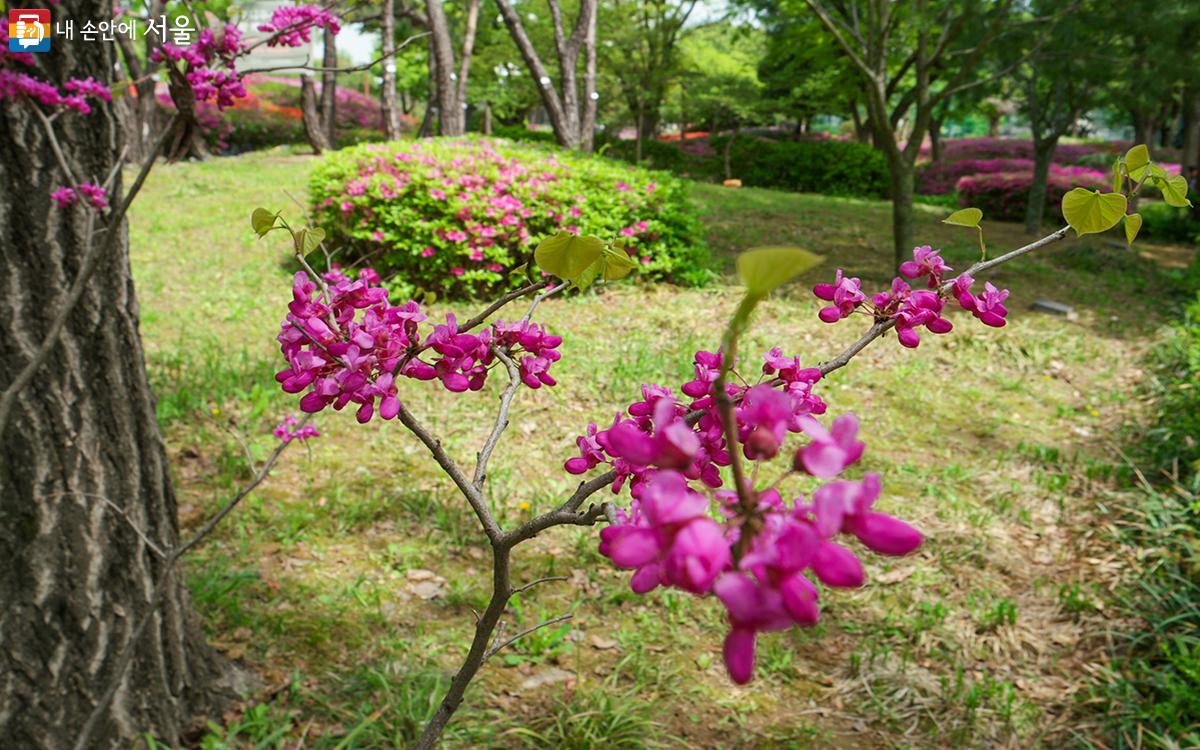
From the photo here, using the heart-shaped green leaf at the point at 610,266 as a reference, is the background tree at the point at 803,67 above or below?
above

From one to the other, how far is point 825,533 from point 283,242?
25.4ft

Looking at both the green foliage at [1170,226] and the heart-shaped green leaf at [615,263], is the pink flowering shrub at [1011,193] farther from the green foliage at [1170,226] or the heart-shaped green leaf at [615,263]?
the heart-shaped green leaf at [615,263]

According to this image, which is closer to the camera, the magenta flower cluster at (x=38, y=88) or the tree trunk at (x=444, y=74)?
the magenta flower cluster at (x=38, y=88)

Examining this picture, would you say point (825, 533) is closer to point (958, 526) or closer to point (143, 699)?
point (143, 699)

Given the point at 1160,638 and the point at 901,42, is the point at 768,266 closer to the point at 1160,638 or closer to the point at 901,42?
the point at 1160,638

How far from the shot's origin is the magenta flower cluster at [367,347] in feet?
2.29

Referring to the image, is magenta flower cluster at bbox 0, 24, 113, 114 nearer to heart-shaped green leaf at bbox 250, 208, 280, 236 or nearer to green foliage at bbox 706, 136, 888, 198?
heart-shaped green leaf at bbox 250, 208, 280, 236

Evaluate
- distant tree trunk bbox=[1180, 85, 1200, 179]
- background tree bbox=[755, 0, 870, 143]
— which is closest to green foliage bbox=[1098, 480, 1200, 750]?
background tree bbox=[755, 0, 870, 143]

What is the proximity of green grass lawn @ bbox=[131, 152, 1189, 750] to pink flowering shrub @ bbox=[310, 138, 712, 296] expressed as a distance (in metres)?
0.48

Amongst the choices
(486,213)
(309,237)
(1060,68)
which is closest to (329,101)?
(486,213)

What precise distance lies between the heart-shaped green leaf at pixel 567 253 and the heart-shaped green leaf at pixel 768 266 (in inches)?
10.7

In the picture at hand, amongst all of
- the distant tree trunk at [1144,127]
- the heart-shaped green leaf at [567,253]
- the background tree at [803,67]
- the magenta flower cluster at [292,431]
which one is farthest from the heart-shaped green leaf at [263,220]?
the distant tree trunk at [1144,127]

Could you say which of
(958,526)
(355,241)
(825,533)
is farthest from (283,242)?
(825,533)

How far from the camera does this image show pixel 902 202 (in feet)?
20.6
